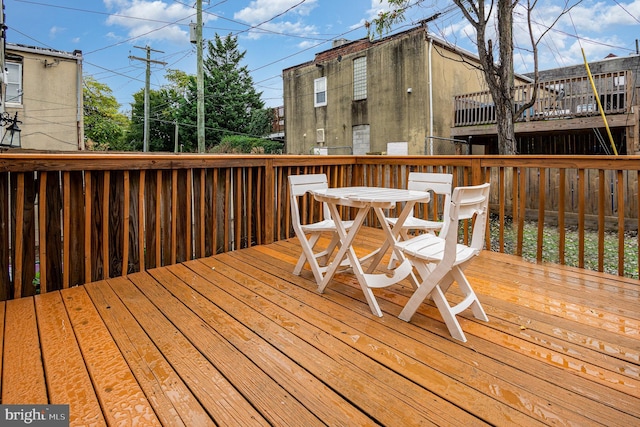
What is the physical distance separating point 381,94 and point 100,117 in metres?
20.2

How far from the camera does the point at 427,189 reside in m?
3.12

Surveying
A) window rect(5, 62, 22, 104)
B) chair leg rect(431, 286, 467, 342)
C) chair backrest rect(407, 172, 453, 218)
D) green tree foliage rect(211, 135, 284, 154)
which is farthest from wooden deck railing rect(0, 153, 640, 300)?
green tree foliage rect(211, 135, 284, 154)

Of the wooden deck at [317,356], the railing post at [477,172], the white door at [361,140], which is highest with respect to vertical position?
the white door at [361,140]

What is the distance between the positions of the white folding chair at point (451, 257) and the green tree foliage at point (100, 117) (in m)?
25.4

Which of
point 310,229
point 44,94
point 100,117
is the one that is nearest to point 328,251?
point 310,229

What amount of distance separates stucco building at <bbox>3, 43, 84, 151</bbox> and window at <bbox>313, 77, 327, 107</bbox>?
27.0ft

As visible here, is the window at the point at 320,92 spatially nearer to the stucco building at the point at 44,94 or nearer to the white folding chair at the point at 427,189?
the stucco building at the point at 44,94

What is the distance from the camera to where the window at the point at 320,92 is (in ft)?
48.4

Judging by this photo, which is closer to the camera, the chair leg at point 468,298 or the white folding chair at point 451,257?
the white folding chair at point 451,257

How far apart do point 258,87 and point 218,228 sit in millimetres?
23358

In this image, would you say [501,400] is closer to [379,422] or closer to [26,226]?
[379,422]

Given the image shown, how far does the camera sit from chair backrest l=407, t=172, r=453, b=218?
2.96 metres

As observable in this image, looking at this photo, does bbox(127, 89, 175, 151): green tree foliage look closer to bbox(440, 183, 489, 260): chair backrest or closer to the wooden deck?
the wooden deck

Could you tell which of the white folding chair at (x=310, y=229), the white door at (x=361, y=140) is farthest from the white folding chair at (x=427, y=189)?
the white door at (x=361, y=140)
